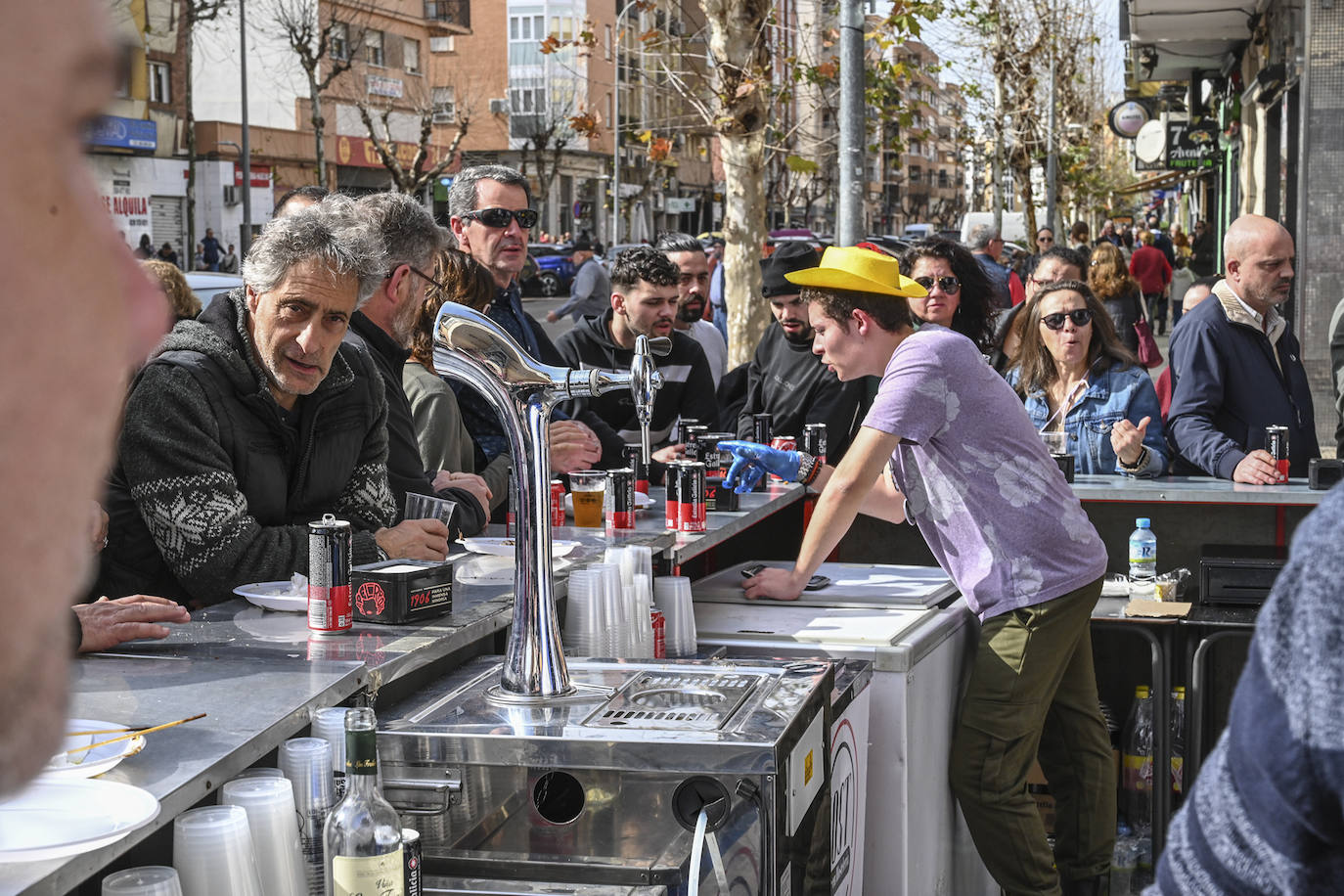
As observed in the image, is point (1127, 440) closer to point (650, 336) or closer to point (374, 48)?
point (650, 336)

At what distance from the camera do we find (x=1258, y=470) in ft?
19.2

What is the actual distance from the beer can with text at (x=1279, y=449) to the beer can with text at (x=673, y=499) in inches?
110

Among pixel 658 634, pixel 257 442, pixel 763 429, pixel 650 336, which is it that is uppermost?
pixel 650 336

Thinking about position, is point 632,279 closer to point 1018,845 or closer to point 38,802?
point 1018,845

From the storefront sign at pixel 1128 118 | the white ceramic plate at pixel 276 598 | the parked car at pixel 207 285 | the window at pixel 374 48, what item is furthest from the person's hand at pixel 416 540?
the window at pixel 374 48

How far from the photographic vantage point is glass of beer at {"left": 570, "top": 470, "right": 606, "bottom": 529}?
4.48m

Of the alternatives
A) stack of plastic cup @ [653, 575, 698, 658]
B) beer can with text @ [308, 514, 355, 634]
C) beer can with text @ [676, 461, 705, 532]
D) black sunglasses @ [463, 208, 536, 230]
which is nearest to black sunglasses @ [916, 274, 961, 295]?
black sunglasses @ [463, 208, 536, 230]

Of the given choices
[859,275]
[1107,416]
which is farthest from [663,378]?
[859,275]

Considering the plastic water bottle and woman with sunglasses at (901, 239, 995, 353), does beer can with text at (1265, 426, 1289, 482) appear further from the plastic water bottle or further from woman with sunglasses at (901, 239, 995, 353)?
woman with sunglasses at (901, 239, 995, 353)

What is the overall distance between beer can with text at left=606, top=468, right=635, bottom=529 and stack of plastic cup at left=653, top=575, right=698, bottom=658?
21.2 inches

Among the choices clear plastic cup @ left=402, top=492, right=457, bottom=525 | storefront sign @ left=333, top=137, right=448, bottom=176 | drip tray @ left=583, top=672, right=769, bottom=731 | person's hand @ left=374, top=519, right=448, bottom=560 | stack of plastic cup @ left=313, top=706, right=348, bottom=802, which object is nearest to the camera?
stack of plastic cup @ left=313, top=706, right=348, bottom=802

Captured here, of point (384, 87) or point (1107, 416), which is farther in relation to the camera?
point (384, 87)

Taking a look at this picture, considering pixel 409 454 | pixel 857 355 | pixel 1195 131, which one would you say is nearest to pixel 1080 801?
pixel 857 355

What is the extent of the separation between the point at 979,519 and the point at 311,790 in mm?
2268
